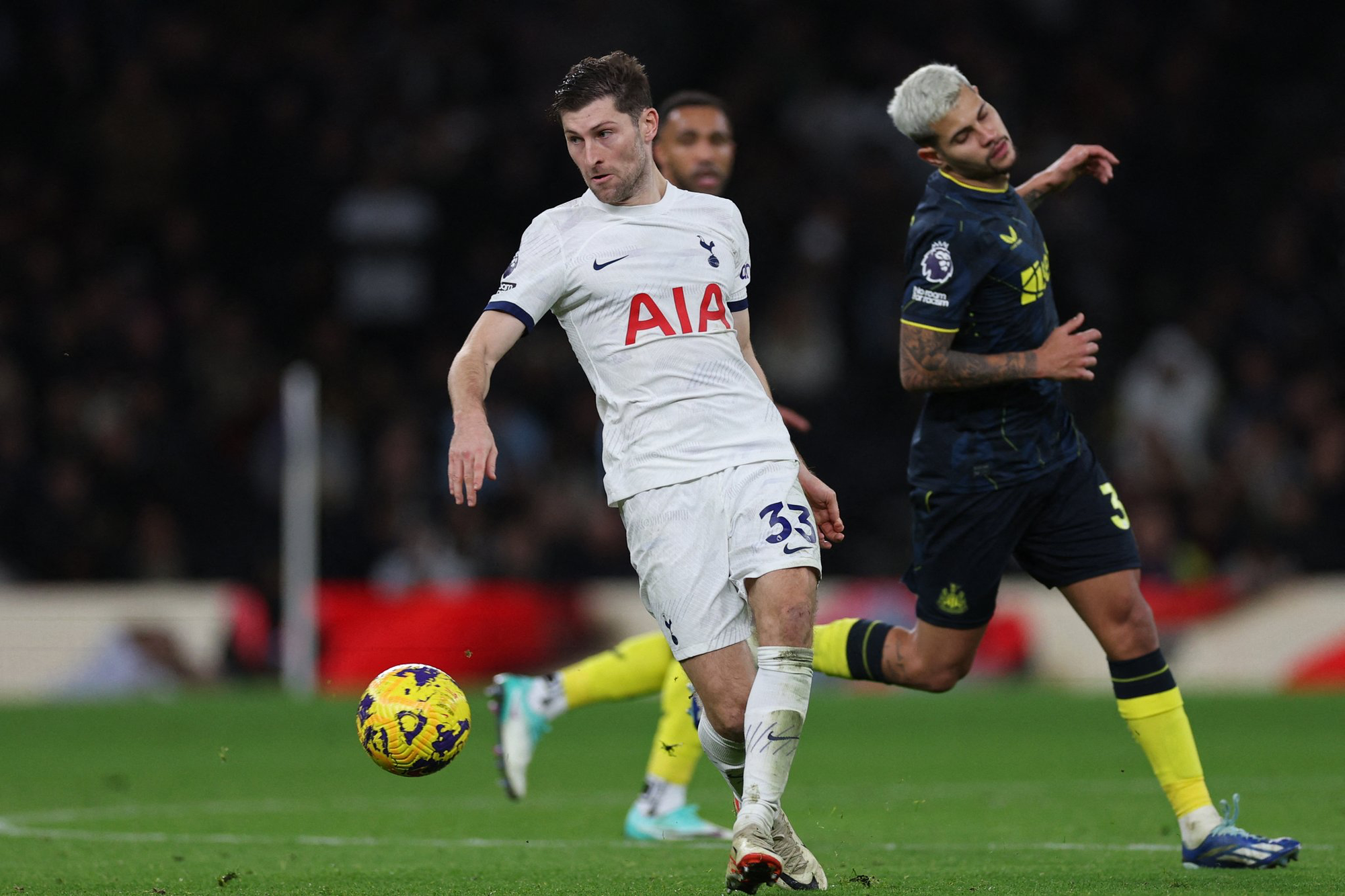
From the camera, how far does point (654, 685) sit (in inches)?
293

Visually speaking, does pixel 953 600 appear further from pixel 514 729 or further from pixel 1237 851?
pixel 514 729

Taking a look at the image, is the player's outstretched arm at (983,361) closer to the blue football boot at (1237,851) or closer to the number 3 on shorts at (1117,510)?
the number 3 on shorts at (1117,510)

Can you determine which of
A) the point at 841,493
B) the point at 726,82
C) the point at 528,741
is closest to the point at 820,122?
the point at 726,82

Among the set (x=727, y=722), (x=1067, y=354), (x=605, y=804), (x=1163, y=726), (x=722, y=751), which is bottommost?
(x=605, y=804)

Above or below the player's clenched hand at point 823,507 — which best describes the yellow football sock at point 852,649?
below

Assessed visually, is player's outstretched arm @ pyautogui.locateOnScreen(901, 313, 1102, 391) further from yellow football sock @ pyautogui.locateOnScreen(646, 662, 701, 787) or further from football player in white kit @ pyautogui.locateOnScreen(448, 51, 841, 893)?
yellow football sock @ pyautogui.locateOnScreen(646, 662, 701, 787)

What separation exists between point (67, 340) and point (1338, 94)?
36.8ft

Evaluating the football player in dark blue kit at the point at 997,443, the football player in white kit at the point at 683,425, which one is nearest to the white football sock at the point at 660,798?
the football player in dark blue kit at the point at 997,443

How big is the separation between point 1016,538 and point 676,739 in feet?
5.15

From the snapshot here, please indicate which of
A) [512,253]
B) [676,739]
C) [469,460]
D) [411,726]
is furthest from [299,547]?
[469,460]

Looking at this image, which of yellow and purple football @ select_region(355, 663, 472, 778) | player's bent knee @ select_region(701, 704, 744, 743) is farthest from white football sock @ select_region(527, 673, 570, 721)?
player's bent knee @ select_region(701, 704, 744, 743)

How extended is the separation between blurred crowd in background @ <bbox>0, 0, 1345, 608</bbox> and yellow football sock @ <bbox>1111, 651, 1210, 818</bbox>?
860cm

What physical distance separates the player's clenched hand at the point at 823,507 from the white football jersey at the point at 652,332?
19cm

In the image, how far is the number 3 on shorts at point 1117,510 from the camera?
625 centimetres
